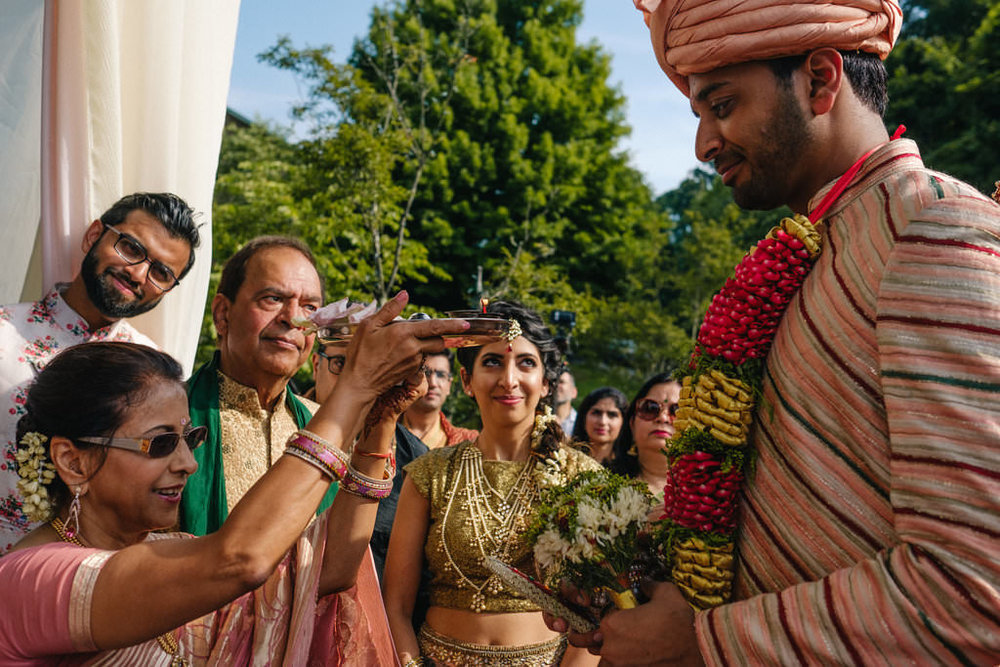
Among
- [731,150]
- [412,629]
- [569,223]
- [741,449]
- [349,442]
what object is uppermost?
[569,223]

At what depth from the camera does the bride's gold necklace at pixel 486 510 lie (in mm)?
3439

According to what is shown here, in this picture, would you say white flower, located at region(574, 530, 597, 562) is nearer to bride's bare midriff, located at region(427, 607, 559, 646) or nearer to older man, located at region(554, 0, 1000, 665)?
older man, located at region(554, 0, 1000, 665)

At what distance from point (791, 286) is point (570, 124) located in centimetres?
2073

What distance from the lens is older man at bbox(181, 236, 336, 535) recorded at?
3143 millimetres

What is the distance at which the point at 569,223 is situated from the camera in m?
21.9

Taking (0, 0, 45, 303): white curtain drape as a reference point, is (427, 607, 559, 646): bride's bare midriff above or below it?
below

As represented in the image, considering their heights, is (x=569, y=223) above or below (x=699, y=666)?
above

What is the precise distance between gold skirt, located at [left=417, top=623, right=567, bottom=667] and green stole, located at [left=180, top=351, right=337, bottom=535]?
2.92 feet

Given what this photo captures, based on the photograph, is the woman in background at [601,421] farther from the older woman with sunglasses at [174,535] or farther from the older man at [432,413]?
the older woman with sunglasses at [174,535]

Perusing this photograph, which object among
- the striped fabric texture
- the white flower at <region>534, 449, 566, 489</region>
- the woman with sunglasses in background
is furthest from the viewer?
the woman with sunglasses in background

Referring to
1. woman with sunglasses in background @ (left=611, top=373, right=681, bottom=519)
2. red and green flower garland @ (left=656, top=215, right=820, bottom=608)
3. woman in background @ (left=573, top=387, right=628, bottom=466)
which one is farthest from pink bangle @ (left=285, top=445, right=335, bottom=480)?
woman in background @ (left=573, top=387, right=628, bottom=466)

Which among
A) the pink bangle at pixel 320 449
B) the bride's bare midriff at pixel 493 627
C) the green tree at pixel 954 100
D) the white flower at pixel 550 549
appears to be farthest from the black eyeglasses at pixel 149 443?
the green tree at pixel 954 100

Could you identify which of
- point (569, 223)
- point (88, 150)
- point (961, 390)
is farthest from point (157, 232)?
point (569, 223)

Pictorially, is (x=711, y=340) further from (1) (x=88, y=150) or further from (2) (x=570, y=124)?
(2) (x=570, y=124)
